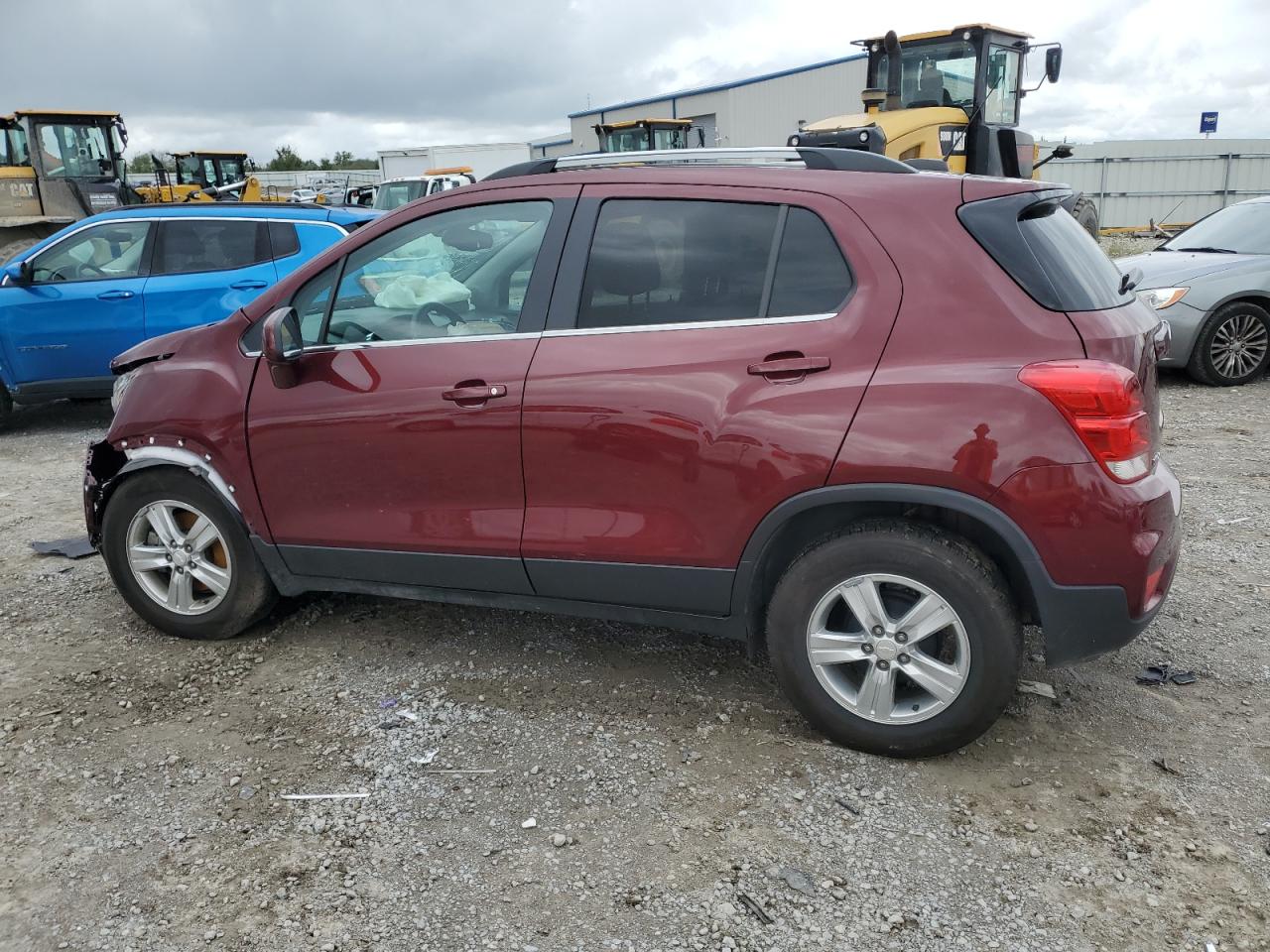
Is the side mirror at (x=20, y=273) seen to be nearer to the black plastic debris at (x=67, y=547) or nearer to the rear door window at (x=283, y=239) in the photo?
the rear door window at (x=283, y=239)

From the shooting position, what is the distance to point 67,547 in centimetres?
534

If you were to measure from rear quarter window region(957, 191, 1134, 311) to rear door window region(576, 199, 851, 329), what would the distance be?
43 centimetres

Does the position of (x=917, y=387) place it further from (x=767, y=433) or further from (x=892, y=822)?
(x=892, y=822)

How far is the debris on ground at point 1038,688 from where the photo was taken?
3.54 metres

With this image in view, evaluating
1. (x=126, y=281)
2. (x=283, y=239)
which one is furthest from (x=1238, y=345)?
(x=126, y=281)

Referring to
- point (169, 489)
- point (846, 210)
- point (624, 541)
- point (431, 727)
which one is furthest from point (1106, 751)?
point (169, 489)

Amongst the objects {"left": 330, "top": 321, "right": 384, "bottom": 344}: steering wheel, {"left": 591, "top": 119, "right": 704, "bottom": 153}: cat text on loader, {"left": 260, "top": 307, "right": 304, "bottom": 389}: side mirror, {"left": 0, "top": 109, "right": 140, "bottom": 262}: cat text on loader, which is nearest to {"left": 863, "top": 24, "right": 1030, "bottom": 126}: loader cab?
{"left": 330, "top": 321, "right": 384, "bottom": 344}: steering wheel

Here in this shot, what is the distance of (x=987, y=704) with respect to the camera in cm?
294

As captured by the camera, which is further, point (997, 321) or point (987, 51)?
point (987, 51)

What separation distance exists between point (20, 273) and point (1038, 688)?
8.07m

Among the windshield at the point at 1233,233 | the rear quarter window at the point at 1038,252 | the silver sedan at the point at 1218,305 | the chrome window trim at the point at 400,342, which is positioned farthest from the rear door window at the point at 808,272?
the windshield at the point at 1233,233

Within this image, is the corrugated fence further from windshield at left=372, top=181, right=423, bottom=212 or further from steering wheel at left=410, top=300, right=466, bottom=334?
steering wheel at left=410, top=300, right=466, bottom=334

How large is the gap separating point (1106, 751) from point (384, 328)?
2862mm

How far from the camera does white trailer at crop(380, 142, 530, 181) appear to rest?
1341 inches
